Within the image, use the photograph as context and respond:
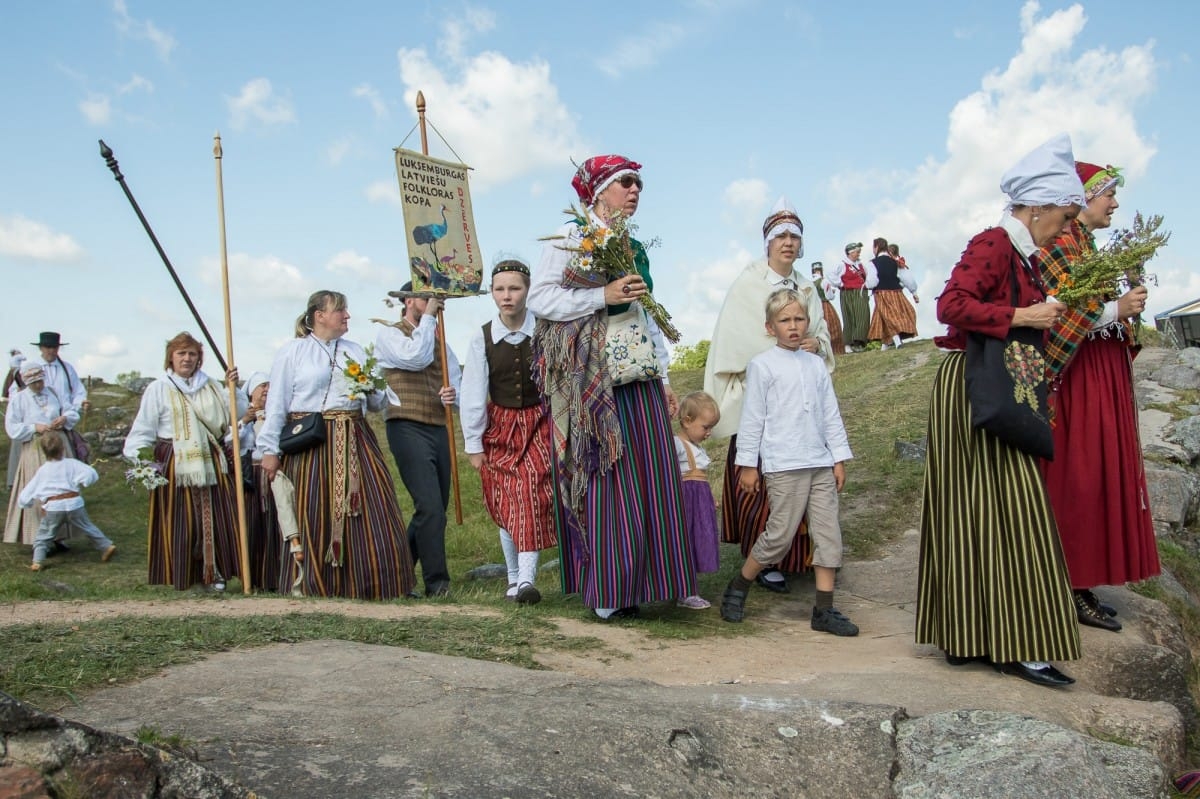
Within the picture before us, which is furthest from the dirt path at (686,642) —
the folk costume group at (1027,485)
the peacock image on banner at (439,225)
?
the peacock image on banner at (439,225)

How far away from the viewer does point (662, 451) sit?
5195 mm

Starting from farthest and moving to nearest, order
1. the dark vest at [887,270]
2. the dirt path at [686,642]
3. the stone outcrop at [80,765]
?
the dark vest at [887,270] < the dirt path at [686,642] < the stone outcrop at [80,765]

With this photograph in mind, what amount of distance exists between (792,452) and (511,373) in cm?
163

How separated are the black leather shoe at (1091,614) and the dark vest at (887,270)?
12409mm

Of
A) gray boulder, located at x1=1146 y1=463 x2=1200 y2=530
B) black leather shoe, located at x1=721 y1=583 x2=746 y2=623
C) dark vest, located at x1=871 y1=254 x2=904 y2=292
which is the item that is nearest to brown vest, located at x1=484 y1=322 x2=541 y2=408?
black leather shoe, located at x1=721 y1=583 x2=746 y2=623

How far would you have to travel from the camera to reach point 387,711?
2797 millimetres

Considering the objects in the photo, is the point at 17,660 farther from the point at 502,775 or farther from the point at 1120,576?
the point at 1120,576

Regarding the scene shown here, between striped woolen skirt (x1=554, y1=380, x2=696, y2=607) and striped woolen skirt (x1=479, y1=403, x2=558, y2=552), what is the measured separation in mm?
416

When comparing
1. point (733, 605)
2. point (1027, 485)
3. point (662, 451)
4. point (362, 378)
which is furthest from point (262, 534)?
point (1027, 485)

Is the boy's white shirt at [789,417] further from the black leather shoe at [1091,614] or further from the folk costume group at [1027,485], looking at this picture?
the black leather shoe at [1091,614]

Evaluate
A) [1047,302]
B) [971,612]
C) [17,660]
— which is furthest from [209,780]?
[1047,302]

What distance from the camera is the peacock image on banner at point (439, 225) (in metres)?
7.11

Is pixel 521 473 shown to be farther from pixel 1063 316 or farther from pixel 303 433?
pixel 1063 316

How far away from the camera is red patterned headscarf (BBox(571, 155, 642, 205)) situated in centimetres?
516
